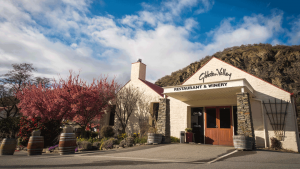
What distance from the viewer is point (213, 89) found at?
10352 mm

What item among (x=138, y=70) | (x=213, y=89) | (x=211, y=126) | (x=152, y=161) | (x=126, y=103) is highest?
(x=138, y=70)

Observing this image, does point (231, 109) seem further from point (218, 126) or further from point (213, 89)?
point (213, 89)

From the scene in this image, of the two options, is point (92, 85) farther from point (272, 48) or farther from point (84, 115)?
point (272, 48)

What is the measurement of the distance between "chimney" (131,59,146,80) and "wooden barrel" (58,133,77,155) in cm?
1024

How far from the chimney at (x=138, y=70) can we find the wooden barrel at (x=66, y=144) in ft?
33.6

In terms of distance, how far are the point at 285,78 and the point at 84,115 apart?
3159cm

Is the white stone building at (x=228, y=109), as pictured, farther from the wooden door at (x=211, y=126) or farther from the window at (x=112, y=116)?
the window at (x=112, y=116)

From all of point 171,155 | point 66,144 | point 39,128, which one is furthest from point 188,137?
point 39,128

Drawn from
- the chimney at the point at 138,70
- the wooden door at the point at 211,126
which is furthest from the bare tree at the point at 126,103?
the wooden door at the point at 211,126

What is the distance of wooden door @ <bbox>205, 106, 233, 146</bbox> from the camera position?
1224 cm

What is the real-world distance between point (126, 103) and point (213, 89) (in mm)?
8823

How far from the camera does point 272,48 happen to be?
38875 mm

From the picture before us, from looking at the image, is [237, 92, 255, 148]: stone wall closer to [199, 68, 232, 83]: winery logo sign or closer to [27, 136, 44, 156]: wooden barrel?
[199, 68, 232, 83]: winery logo sign

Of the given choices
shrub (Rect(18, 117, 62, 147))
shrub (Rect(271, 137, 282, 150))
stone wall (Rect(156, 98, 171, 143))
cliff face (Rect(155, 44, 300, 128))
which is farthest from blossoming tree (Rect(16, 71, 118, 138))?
Answer: cliff face (Rect(155, 44, 300, 128))
